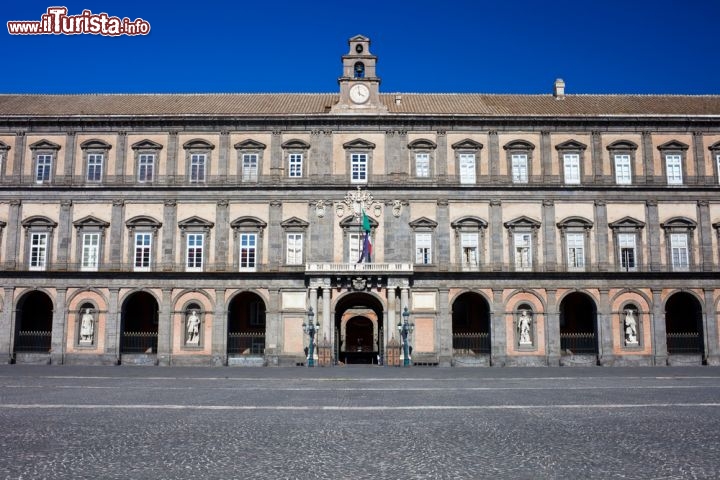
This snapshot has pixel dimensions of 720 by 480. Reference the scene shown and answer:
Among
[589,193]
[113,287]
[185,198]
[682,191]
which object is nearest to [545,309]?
[589,193]

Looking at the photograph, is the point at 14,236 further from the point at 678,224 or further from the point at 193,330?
the point at 678,224

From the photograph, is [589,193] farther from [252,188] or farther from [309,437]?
[309,437]

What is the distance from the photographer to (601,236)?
42.1 m

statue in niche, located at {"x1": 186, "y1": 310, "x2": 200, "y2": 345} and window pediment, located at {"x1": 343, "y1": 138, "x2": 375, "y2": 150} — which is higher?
window pediment, located at {"x1": 343, "y1": 138, "x2": 375, "y2": 150}

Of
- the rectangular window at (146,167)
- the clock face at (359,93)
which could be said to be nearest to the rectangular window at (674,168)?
the clock face at (359,93)

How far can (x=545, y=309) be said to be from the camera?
4138 centimetres

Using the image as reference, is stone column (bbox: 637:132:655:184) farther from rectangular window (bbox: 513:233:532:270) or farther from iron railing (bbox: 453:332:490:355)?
iron railing (bbox: 453:332:490:355)

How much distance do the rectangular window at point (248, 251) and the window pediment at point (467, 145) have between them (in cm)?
1365

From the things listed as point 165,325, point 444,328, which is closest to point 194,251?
point 165,325

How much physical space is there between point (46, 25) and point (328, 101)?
Answer: 18178 mm

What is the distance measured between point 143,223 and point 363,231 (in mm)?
13535

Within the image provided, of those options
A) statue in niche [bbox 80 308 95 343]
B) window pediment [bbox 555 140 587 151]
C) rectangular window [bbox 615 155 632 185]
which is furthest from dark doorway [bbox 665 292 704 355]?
statue in niche [bbox 80 308 95 343]

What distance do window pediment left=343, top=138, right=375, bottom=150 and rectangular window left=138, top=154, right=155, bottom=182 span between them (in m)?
12.1

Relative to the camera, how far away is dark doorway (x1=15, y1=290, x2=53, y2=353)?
42.2m
